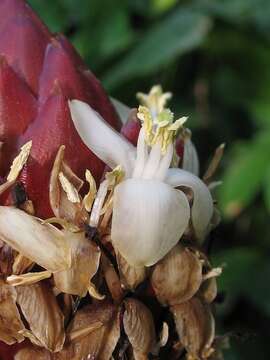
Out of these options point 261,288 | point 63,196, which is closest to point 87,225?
point 63,196

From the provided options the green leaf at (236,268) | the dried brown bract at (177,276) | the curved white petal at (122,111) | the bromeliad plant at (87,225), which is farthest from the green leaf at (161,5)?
the dried brown bract at (177,276)

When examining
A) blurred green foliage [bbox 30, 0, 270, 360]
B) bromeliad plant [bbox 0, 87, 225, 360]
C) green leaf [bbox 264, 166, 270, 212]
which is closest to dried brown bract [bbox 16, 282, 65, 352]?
bromeliad plant [bbox 0, 87, 225, 360]

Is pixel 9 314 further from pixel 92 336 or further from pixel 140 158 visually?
pixel 140 158

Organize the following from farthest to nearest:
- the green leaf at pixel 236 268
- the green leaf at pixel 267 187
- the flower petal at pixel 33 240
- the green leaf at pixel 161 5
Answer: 1. the green leaf at pixel 161 5
2. the green leaf at pixel 236 268
3. the green leaf at pixel 267 187
4. the flower petal at pixel 33 240

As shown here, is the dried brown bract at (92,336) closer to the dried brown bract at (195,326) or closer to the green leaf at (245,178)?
the dried brown bract at (195,326)

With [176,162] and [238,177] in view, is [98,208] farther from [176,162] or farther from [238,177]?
[238,177]

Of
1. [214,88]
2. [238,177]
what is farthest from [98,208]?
[214,88]

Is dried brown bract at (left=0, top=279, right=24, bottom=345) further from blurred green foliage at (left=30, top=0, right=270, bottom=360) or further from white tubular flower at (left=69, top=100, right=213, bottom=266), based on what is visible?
blurred green foliage at (left=30, top=0, right=270, bottom=360)
